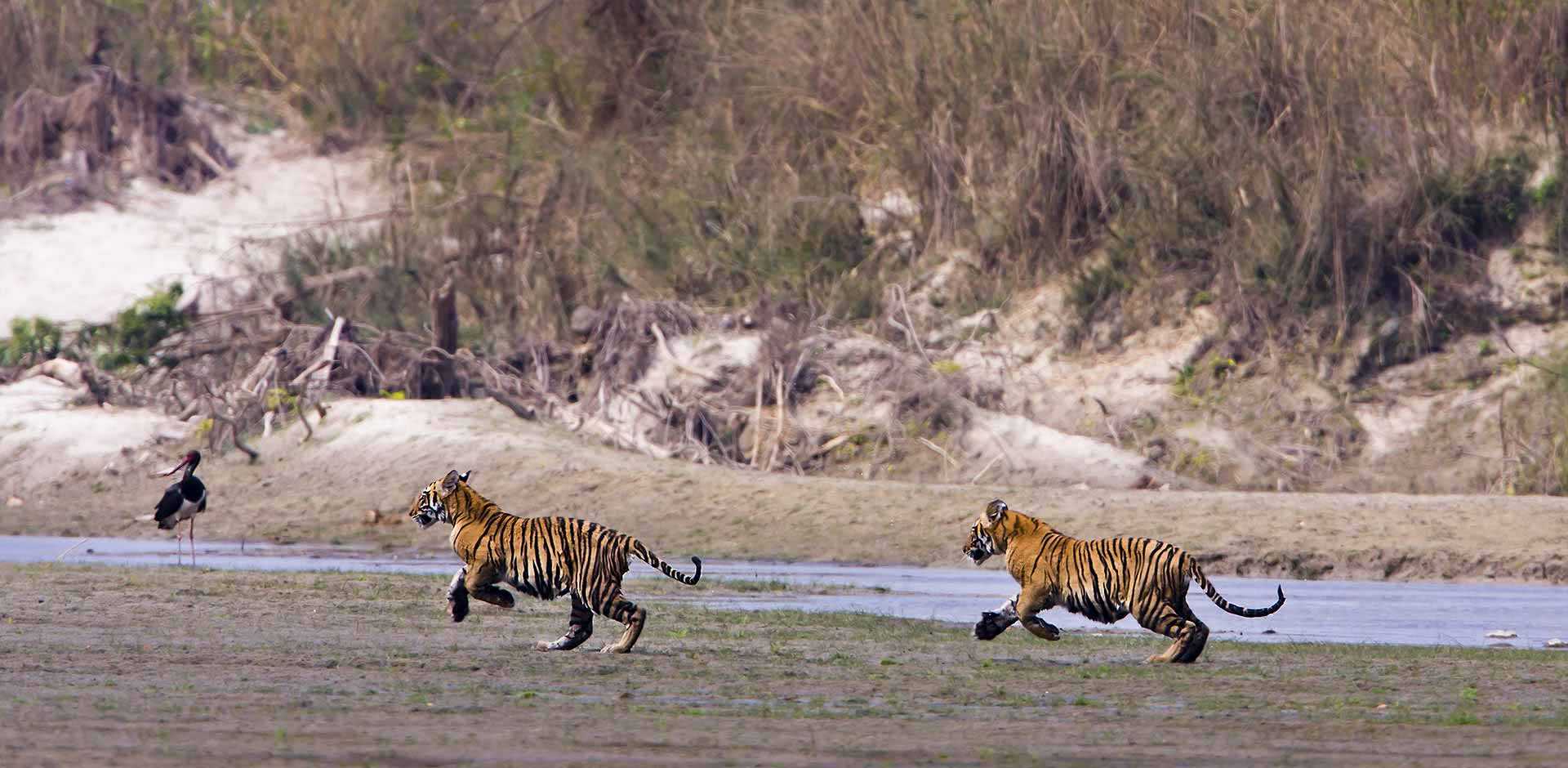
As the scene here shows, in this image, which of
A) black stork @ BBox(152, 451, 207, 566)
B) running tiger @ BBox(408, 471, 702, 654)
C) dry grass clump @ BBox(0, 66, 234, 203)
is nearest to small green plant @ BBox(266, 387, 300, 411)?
black stork @ BBox(152, 451, 207, 566)

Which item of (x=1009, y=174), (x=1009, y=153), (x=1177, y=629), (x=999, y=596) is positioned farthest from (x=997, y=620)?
(x=1009, y=153)


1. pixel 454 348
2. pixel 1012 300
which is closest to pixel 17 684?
pixel 454 348

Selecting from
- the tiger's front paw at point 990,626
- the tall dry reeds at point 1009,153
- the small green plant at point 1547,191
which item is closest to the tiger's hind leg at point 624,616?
the tiger's front paw at point 990,626

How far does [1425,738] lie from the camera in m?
7.42

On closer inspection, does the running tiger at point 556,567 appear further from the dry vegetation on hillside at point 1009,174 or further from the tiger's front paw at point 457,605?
the dry vegetation on hillside at point 1009,174

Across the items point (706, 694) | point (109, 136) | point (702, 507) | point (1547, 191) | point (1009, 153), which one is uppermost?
point (109, 136)

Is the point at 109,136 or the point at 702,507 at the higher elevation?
the point at 109,136

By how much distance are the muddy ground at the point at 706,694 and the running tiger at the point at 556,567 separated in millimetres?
188

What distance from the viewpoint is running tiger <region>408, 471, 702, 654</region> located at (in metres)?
10.0

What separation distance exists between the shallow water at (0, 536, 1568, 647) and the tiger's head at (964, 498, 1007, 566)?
1289 millimetres

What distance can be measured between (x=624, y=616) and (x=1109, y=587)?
7.37 feet

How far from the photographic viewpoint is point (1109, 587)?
33.1ft

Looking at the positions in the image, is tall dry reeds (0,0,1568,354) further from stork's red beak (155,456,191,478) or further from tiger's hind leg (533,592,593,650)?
tiger's hind leg (533,592,593,650)

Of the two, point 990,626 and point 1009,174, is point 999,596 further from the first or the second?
point 1009,174
